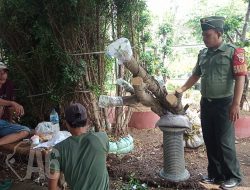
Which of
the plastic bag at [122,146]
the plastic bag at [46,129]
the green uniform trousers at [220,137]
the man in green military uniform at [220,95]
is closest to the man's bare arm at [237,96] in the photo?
the man in green military uniform at [220,95]

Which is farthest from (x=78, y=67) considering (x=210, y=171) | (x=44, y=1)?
(x=210, y=171)

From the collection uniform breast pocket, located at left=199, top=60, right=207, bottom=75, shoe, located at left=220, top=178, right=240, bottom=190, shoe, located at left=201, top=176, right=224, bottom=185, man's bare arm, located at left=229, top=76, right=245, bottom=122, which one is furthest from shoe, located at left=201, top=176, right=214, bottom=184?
uniform breast pocket, located at left=199, top=60, right=207, bottom=75

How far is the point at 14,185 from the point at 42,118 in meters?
1.16

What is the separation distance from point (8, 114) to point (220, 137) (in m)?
2.78

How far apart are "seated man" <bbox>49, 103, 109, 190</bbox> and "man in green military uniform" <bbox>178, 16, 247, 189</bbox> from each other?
1.81 metres

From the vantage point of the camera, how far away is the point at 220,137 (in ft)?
12.2

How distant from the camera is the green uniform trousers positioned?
3662mm

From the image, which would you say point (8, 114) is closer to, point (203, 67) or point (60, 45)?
point (60, 45)

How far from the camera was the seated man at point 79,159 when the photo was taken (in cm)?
226

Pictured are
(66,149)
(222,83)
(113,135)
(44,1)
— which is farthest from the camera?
(113,135)

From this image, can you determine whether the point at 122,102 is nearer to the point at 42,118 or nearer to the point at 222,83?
the point at 222,83

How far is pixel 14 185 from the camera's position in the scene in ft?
13.6

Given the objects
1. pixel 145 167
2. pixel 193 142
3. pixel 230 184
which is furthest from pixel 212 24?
pixel 193 142

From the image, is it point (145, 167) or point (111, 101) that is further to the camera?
point (145, 167)
